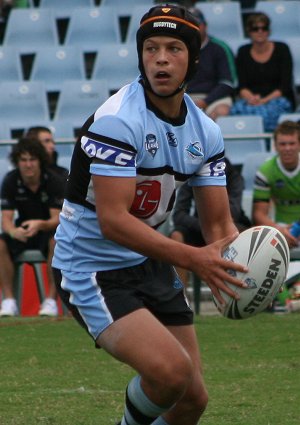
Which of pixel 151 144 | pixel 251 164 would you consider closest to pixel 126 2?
pixel 251 164

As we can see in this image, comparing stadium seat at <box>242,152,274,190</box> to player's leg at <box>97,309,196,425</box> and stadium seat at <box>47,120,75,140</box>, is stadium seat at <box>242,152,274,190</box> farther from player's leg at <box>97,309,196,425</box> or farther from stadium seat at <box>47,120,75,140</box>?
player's leg at <box>97,309,196,425</box>

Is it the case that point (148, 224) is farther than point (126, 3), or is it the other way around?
point (126, 3)

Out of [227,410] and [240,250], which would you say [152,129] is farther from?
[227,410]

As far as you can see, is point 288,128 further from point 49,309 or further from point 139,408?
point 139,408

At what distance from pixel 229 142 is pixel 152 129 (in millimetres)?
7981

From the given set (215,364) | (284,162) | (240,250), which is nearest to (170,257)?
(240,250)

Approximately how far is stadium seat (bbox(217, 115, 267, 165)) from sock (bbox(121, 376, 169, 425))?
310 inches

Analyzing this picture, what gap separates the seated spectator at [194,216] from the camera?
34.9ft

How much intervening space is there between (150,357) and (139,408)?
0.33 meters

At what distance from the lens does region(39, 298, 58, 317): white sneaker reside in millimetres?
10781

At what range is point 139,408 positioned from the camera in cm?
479

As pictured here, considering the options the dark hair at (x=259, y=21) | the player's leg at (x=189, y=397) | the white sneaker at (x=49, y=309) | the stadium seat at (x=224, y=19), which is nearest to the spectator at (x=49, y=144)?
the white sneaker at (x=49, y=309)

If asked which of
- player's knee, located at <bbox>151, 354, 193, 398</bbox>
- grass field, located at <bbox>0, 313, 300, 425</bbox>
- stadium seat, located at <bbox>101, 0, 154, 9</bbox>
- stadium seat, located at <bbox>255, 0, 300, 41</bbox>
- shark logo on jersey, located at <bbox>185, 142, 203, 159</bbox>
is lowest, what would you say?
grass field, located at <bbox>0, 313, 300, 425</bbox>

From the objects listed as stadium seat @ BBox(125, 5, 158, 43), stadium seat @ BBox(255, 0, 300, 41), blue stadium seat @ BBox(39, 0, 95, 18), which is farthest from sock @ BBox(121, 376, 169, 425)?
blue stadium seat @ BBox(39, 0, 95, 18)
